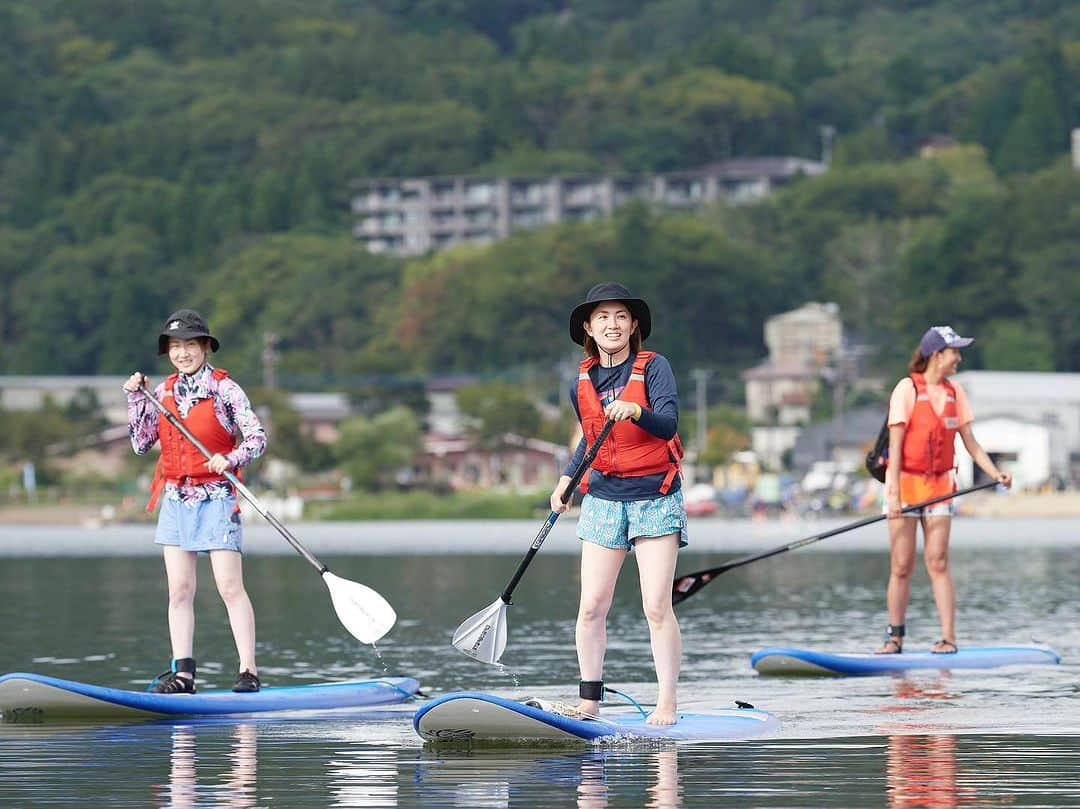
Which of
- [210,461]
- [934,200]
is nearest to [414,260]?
[934,200]

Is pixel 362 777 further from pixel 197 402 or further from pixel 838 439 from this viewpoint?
pixel 838 439

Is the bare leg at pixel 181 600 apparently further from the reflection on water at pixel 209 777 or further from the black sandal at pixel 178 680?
the reflection on water at pixel 209 777

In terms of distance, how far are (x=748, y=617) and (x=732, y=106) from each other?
175m

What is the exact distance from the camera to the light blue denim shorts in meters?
12.3

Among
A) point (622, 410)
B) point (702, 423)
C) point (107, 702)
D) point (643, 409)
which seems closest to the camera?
point (622, 410)

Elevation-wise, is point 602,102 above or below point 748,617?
above

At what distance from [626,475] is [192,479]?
261 centimetres

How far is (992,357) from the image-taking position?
118000 millimetres

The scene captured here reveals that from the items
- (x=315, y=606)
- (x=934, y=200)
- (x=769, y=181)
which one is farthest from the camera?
(x=769, y=181)

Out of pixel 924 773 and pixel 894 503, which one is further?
pixel 894 503

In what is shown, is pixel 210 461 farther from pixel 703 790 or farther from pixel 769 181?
pixel 769 181

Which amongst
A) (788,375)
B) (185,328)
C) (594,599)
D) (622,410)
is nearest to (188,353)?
(185,328)

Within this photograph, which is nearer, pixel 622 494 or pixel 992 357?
pixel 622 494

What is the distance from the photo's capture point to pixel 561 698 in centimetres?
1298
